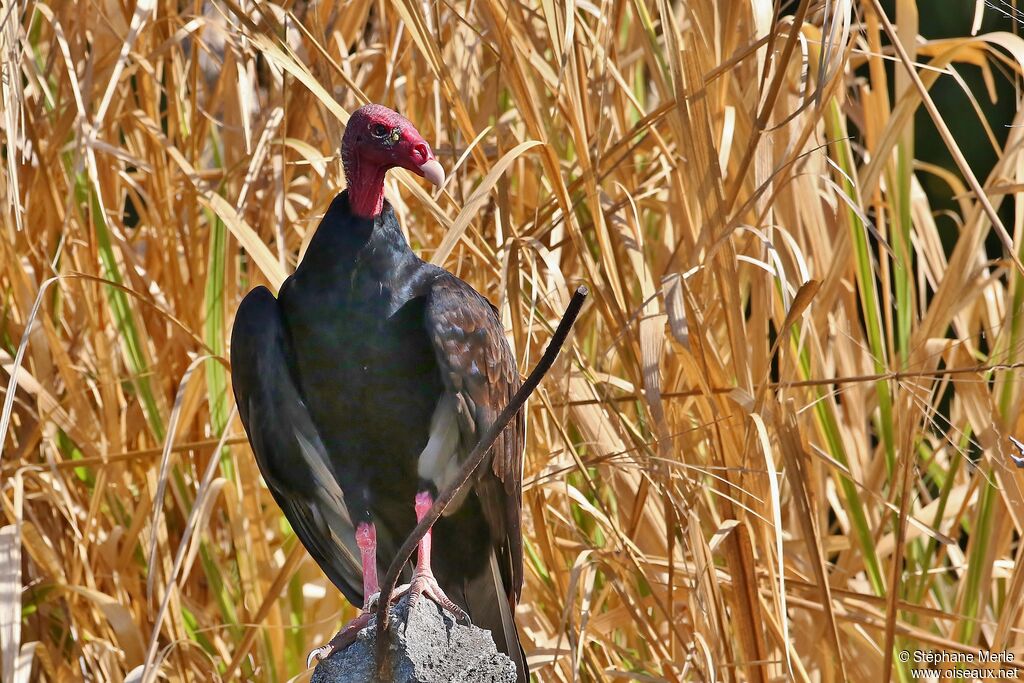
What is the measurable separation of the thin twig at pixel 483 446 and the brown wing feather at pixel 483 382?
41 cm

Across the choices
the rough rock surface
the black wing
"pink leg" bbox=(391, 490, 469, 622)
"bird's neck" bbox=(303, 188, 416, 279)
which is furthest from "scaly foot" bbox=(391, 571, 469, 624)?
"bird's neck" bbox=(303, 188, 416, 279)

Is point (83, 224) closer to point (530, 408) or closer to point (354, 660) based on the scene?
point (530, 408)

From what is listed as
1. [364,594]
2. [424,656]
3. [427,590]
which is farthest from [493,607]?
[424,656]

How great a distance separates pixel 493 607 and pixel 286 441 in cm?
38

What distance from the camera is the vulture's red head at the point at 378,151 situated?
1.45m

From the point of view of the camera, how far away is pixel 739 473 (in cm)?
174

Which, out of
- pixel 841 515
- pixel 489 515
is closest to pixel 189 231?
pixel 489 515

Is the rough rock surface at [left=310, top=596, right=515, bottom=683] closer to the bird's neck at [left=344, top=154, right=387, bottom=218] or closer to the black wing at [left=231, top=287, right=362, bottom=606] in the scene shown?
the black wing at [left=231, top=287, right=362, bottom=606]

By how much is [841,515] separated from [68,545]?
1.48 m

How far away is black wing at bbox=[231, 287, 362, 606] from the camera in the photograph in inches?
63.2

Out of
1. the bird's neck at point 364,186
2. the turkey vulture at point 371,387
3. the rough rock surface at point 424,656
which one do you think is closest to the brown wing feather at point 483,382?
the turkey vulture at point 371,387

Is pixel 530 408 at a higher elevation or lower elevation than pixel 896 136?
lower

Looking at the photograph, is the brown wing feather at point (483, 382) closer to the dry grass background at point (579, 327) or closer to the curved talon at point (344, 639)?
the dry grass background at point (579, 327)

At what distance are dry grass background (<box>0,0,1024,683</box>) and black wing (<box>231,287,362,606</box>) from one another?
0.25 meters
